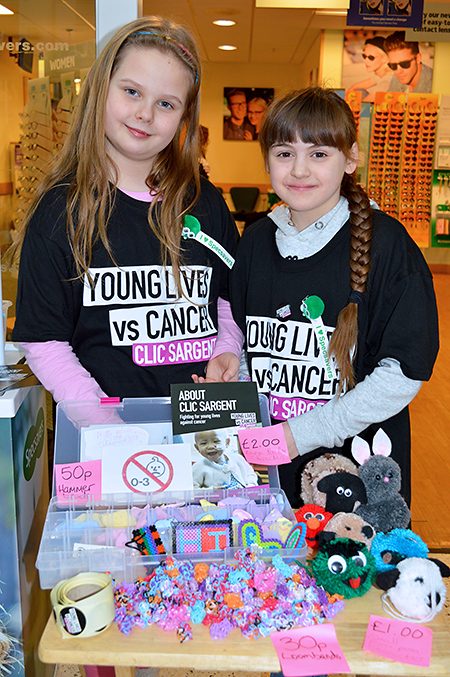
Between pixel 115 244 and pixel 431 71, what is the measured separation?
24.1 ft

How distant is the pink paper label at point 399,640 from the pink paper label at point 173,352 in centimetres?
69

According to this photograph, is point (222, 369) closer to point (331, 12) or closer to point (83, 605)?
point (83, 605)

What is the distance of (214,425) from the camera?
121 centimetres

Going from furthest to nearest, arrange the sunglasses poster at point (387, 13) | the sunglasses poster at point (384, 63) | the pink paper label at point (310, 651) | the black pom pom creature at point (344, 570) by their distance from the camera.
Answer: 1. the sunglasses poster at point (384, 63)
2. the sunglasses poster at point (387, 13)
3. the black pom pom creature at point (344, 570)
4. the pink paper label at point (310, 651)

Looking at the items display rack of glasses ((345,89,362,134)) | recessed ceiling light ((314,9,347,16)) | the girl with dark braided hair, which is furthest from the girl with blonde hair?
display rack of glasses ((345,89,362,134))

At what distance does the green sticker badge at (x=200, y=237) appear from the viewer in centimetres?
153

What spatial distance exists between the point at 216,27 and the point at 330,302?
6896 mm

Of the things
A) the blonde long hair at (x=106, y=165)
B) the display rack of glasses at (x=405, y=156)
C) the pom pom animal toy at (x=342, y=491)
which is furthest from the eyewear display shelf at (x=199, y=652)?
the display rack of glasses at (x=405, y=156)

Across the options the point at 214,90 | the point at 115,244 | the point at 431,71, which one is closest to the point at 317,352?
the point at 115,244

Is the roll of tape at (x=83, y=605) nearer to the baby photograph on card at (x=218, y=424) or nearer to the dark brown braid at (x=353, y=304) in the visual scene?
the baby photograph on card at (x=218, y=424)

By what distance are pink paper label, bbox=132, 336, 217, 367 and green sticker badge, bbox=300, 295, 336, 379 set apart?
26cm

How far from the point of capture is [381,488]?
47.5 inches

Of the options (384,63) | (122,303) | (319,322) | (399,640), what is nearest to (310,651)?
(399,640)

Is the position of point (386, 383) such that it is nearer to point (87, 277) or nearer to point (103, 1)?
point (87, 277)
